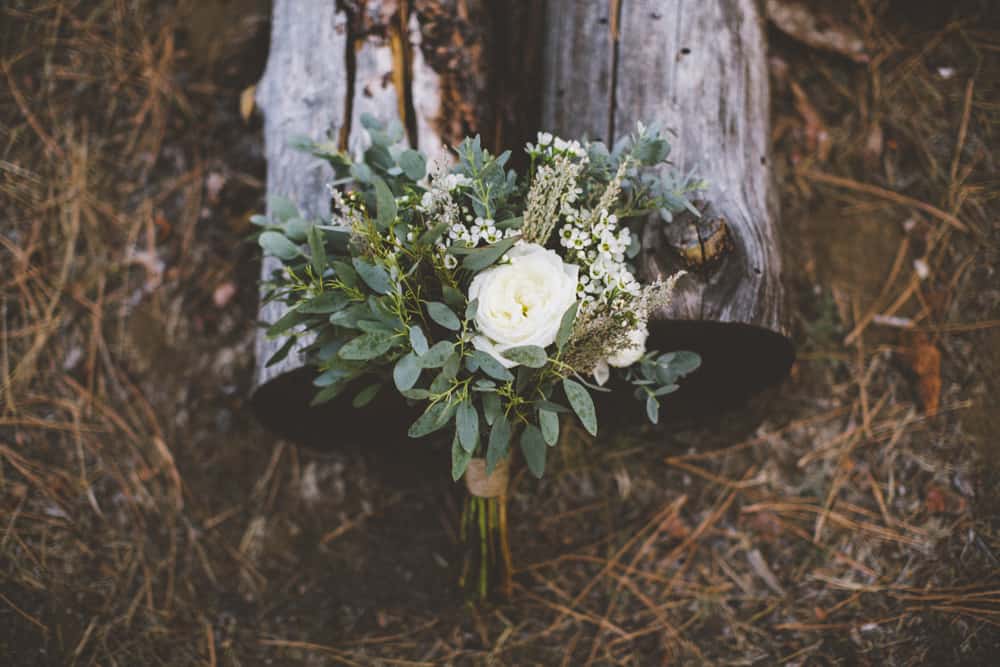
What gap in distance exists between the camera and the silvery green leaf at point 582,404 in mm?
1294

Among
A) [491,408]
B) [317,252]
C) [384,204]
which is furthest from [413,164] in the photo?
[491,408]

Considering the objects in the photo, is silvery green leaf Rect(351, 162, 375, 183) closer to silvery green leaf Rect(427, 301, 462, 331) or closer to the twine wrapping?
silvery green leaf Rect(427, 301, 462, 331)

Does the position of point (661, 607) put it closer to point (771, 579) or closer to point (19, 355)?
point (771, 579)

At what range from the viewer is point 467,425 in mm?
1313

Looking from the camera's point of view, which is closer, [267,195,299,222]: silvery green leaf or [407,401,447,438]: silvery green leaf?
[407,401,447,438]: silvery green leaf

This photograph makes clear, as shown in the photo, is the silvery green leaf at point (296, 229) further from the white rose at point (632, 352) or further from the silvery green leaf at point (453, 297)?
the white rose at point (632, 352)

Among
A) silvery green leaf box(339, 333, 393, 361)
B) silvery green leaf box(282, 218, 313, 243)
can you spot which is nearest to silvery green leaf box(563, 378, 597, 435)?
silvery green leaf box(339, 333, 393, 361)

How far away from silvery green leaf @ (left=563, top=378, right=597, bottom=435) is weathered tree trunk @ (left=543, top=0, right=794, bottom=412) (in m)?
0.37

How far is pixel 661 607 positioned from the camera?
6.47 ft

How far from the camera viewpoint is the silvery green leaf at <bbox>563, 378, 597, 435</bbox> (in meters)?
1.29

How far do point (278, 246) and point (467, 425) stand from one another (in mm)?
589

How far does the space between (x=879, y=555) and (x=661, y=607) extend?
0.63m

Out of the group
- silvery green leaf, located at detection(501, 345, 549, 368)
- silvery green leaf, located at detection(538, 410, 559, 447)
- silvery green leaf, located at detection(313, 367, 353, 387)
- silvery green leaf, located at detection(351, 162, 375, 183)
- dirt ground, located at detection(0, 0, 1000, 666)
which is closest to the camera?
silvery green leaf, located at detection(501, 345, 549, 368)

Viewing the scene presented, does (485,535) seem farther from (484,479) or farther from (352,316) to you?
(352,316)
